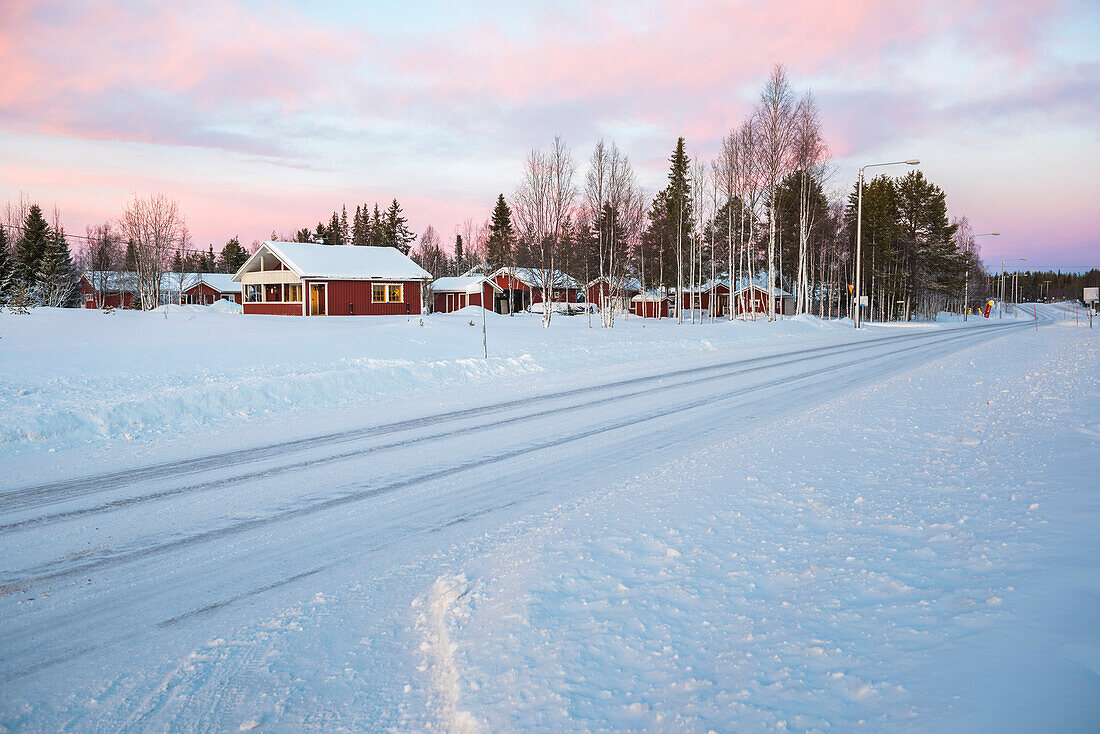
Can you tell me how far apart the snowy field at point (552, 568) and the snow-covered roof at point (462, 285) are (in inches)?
2201

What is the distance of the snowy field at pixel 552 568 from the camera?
2959 millimetres

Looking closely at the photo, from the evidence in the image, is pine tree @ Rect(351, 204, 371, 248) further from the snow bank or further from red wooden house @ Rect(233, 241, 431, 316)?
the snow bank

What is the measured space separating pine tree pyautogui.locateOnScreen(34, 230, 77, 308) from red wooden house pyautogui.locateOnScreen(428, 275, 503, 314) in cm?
3145

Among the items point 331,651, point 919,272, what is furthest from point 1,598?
point 919,272

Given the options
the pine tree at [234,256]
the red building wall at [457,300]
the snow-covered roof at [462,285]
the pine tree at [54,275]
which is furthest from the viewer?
the pine tree at [234,256]

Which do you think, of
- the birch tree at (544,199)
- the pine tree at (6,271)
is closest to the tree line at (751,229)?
the birch tree at (544,199)

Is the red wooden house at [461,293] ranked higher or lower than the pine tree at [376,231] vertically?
lower

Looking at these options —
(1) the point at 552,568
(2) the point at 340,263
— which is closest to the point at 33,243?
(2) the point at 340,263

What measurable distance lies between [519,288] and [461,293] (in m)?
6.44

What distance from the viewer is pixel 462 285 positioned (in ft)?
219

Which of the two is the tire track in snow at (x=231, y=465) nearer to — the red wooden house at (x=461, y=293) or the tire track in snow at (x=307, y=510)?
the tire track in snow at (x=307, y=510)

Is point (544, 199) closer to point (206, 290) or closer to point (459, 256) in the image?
point (206, 290)

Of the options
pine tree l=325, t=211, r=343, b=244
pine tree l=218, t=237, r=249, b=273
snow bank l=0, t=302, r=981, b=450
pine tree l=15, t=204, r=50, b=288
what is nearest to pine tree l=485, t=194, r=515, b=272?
pine tree l=325, t=211, r=343, b=244

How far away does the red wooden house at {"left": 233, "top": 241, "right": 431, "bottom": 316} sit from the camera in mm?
43906
